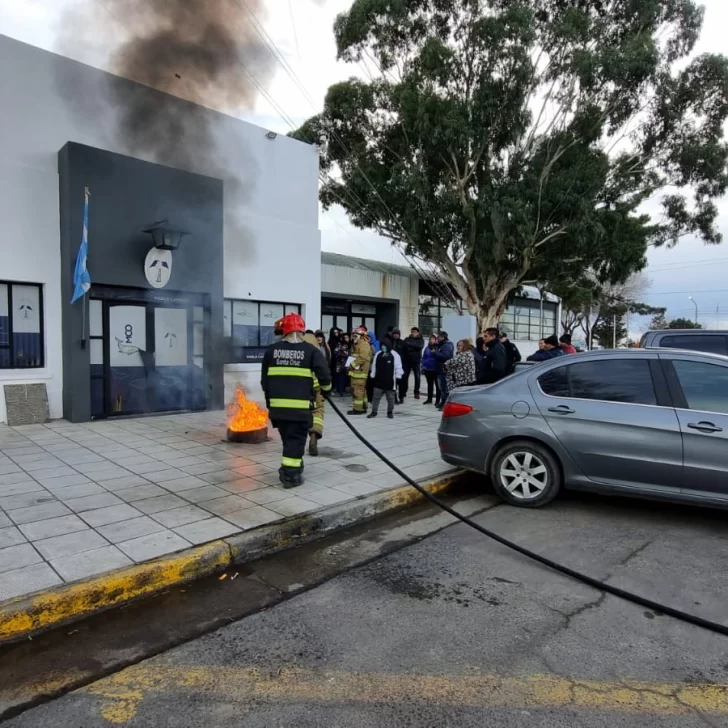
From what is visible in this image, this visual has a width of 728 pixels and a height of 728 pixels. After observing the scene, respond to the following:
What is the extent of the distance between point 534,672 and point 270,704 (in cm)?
119

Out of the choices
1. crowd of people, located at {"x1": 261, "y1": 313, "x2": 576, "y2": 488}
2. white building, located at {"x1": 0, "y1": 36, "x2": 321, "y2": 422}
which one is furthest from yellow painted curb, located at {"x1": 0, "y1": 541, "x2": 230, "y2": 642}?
white building, located at {"x1": 0, "y1": 36, "x2": 321, "y2": 422}

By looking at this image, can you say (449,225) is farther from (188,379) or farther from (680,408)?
(680,408)

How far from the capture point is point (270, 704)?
222 centimetres

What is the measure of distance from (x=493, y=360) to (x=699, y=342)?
9.63ft

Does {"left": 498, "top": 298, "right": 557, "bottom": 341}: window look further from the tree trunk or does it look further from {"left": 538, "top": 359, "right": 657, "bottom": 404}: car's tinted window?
{"left": 538, "top": 359, "right": 657, "bottom": 404}: car's tinted window

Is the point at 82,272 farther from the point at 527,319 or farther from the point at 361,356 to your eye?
the point at 527,319

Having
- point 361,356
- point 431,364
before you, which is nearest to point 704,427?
point 361,356

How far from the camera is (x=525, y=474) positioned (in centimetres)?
485

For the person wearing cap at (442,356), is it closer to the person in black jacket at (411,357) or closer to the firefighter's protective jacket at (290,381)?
the person in black jacket at (411,357)

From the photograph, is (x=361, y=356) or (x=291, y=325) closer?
(x=291, y=325)

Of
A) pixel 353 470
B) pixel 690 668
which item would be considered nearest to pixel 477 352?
pixel 353 470

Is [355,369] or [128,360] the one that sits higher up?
[128,360]

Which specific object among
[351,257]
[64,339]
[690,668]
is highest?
[351,257]

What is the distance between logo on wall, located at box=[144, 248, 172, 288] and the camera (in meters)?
8.84
